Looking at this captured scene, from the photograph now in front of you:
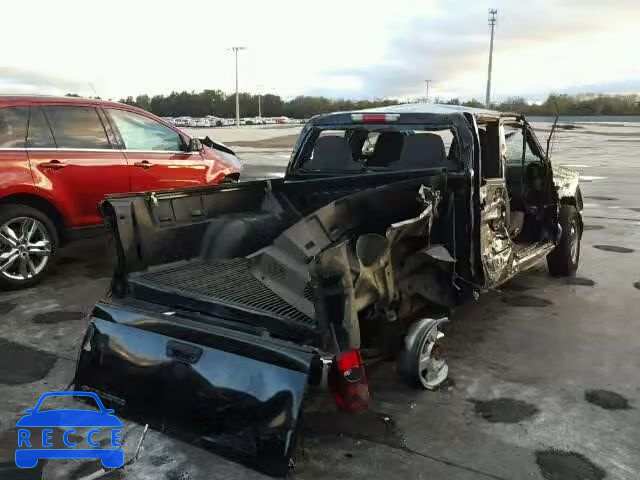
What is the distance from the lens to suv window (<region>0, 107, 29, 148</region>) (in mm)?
5820

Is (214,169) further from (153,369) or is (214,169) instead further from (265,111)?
(265,111)

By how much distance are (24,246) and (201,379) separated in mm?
3915

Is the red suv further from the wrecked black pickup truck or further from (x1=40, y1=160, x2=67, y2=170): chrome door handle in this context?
the wrecked black pickup truck

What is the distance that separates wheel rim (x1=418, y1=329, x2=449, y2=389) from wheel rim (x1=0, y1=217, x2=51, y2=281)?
4.18 metres

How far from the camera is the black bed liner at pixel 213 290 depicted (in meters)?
3.21

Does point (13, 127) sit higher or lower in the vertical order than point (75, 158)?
higher

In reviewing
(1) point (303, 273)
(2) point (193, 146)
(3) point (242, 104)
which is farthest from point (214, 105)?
(1) point (303, 273)

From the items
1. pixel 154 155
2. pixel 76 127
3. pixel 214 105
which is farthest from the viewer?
pixel 214 105

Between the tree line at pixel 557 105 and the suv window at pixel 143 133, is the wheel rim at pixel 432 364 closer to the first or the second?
the tree line at pixel 557 105

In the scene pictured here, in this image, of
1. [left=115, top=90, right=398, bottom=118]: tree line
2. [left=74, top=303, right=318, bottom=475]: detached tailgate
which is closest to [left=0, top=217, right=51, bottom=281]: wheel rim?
[left=74, top=303, right=318, bottom=475]: detached tailgate

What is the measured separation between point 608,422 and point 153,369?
8.43 ft

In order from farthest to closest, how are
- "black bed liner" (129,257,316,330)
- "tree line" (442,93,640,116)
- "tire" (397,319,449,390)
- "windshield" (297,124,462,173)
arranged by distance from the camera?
"tree line" (442,93,640,116)
"windshield" (297,124,462,173)
"tire" (397,319,449,390)
"black bed liner" (129,257,316,330)

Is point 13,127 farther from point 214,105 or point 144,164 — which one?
point 214,105

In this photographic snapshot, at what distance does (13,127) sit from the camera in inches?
232
